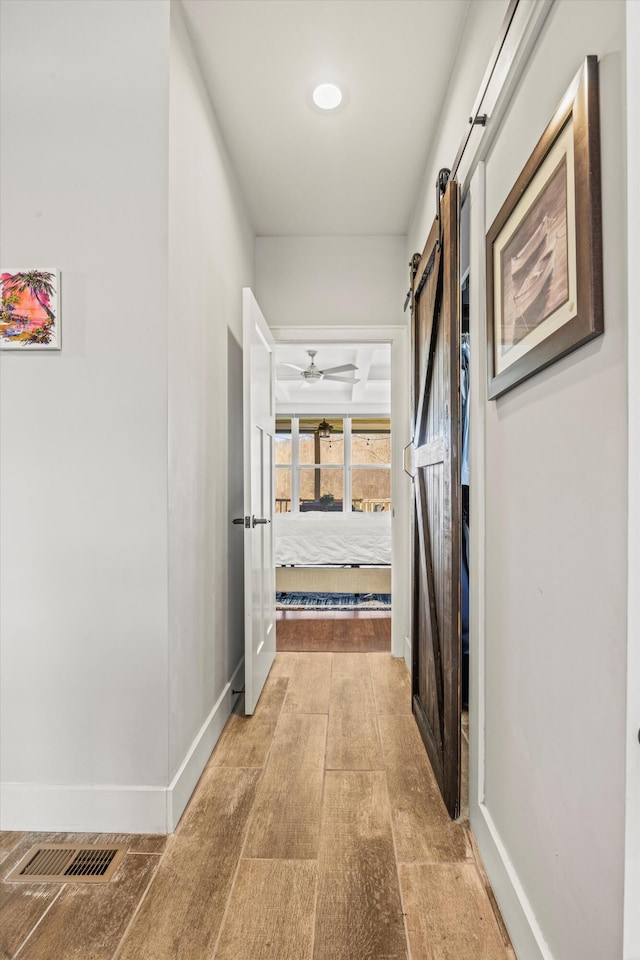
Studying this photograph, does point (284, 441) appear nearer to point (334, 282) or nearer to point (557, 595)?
point (334, 282)

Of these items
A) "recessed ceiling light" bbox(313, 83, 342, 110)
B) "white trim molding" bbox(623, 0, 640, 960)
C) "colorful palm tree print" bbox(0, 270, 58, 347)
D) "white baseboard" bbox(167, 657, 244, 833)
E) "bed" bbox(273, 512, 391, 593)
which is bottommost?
"white baseboard" bbox(167, 657, 244, 833)

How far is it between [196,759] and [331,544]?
398 centimetres

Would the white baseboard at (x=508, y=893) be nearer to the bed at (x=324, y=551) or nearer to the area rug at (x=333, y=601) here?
the area rug at (x=333, y=601)

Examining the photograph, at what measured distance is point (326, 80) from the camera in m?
2.32

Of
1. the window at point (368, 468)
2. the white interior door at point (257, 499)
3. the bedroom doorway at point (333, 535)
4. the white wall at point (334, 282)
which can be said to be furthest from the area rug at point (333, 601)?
the window at point (368, 468)

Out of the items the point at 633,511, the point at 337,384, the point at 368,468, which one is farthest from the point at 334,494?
the point at 633,511

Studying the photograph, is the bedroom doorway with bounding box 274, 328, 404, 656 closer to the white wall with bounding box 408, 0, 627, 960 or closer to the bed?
the bed

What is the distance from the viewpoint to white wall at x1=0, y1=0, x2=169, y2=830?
72.2 inches

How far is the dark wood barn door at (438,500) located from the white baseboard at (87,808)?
0.96 metres

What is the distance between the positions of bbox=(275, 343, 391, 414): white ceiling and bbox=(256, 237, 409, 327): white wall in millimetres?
1876

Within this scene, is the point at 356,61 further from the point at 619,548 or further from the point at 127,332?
the point at 619,548

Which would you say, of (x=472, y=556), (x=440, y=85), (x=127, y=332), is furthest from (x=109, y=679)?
(x=440, y=85)

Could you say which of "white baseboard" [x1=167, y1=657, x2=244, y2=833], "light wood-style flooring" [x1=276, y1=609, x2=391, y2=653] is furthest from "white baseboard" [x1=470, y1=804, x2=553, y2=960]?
"light wood-style flooring" [x1=276, y1=609, x2=391, y2=653]

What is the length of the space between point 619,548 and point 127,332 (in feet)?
5.21
